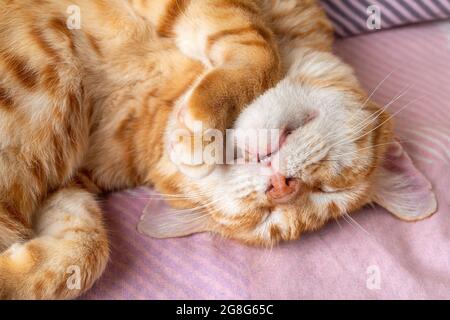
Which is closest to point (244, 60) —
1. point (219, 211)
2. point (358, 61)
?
point (219, 211)

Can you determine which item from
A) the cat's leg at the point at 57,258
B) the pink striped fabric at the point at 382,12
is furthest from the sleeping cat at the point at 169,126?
the pink striped fabric at the point at 382,12

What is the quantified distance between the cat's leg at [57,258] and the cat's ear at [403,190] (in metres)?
0.77

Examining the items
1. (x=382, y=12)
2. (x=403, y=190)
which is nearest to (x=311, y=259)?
(x=403, y=190)

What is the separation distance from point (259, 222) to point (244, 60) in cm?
42

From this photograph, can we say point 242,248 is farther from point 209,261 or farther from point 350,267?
point 350,267

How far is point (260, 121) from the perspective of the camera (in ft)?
3.91

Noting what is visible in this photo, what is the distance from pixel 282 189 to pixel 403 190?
418 mm

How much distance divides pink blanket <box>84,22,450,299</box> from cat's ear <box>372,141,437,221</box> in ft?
0.10

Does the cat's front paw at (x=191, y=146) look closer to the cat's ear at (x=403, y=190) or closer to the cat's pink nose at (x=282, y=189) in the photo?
the cat's pink nose at (x=282, y=189)

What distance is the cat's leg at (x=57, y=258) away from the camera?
1161 mm

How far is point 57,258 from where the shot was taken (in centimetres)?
121
